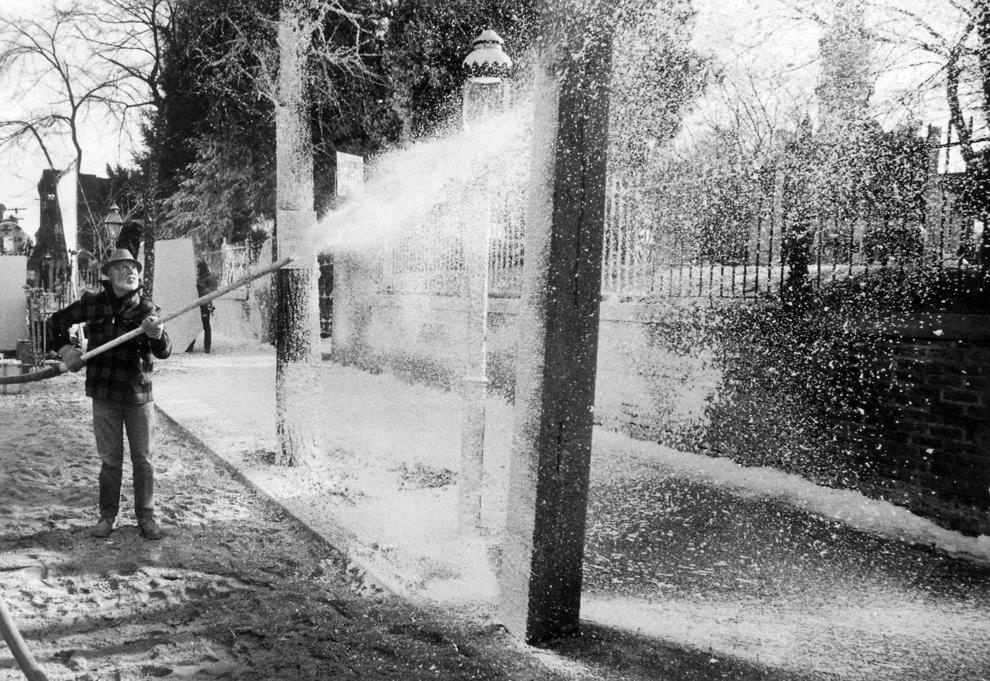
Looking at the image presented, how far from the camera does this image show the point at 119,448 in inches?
199

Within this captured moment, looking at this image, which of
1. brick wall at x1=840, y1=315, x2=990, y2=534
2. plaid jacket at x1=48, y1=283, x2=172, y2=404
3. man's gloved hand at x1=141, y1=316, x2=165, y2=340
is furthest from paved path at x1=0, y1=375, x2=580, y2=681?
brick wall at x1=840, y1=315, x2=990, y2=534

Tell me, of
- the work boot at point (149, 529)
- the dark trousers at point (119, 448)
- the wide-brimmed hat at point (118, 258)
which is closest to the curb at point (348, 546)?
the work boot at point (149, 529)

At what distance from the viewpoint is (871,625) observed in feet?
12.9

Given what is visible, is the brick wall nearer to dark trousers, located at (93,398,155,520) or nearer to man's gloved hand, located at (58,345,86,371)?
dark trousers, located at (93,398,155,520)

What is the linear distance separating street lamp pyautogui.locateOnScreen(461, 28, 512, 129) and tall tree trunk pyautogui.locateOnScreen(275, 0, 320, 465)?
239 centimetres

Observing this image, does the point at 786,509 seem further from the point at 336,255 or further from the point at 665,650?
the point at 336,255

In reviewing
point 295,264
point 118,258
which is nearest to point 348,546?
point 118,258

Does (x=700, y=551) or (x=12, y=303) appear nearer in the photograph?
(x=700, y=551)

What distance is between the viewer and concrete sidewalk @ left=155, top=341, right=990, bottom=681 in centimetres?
375

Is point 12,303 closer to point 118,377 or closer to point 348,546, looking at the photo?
point 118,377

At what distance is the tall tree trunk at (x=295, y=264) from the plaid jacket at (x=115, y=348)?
1.89 m

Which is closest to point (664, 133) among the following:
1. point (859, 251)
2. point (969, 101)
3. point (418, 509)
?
point (969, 101)

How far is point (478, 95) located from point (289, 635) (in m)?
3.88

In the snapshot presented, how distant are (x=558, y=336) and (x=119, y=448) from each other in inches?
142
